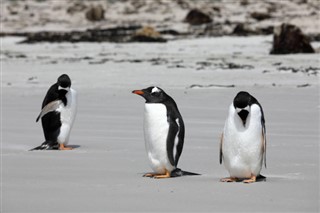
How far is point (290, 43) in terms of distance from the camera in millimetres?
18141

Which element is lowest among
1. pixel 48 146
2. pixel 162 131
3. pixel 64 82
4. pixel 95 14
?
pixel 48 146

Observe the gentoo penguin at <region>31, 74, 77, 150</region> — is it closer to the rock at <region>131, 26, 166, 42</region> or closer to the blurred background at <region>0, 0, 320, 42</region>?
the rock at <region>131, 26, 166, 42</region>

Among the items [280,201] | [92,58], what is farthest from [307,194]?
[92,58]

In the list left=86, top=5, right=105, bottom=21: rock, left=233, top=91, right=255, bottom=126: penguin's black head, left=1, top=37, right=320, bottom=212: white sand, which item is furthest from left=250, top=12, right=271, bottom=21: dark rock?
left=233, top=91, right=255, bottom=126: penguin's black head

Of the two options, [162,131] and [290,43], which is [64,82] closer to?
[162,131]

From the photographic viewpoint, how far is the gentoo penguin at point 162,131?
19.4 feet

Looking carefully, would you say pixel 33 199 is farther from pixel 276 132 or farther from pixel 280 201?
pixel 276 132

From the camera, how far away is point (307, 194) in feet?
17.1

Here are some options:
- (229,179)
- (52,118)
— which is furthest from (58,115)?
(229,179)

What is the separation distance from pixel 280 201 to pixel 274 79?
8.67 m

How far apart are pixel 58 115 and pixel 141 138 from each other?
0.82m

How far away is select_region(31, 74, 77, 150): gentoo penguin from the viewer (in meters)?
7.59

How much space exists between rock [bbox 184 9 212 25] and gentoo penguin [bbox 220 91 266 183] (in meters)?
20.6

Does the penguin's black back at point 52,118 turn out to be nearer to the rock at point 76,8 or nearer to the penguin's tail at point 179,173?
the penguin's tail at point 179,173
